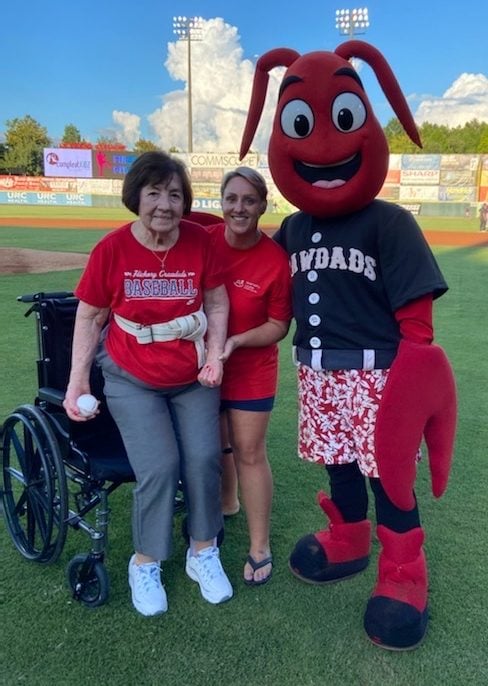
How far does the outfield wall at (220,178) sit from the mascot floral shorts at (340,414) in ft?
89.7

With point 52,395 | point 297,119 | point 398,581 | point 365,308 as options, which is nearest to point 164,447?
point 52,395

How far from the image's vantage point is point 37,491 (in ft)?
8.53

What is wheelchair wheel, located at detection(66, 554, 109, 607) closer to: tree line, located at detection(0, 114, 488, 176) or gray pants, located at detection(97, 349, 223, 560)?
gray pants, located at detection(97, 349, 223, 560)

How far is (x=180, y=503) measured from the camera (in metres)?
3.05

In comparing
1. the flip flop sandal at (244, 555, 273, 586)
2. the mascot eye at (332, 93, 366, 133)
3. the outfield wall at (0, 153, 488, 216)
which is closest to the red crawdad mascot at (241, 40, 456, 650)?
the mascot eye at (332, 93, 366, 133)

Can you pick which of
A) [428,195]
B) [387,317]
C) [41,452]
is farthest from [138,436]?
[428,195]

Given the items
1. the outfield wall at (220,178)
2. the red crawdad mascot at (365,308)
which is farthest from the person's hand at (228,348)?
the outfield wall at (220,178)

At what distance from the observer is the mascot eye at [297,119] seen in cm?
217

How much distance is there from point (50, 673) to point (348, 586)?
1.12 m

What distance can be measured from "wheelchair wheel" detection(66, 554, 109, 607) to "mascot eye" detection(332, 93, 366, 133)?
170 cm

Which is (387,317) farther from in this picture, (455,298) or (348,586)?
(455,298)

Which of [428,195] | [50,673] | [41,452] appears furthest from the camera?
[428,195]

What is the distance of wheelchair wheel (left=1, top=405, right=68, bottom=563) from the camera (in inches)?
92.8

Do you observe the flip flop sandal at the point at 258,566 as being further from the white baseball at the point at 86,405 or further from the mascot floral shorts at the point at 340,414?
the white baseball at the point at 86,405
